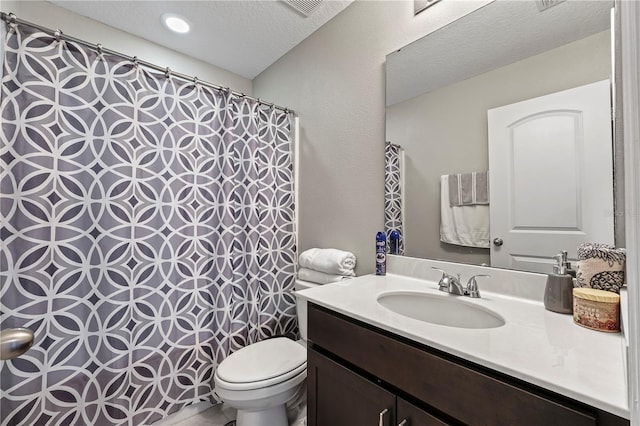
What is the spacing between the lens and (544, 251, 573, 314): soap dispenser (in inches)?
32.3

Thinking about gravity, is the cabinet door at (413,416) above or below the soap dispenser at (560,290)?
below

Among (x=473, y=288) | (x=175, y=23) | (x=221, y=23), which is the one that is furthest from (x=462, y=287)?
(x=175, y=23)

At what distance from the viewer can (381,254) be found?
4.50ft

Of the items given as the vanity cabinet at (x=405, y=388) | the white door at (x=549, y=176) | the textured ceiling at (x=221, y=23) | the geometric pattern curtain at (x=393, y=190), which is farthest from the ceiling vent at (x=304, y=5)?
the vanity cabinet at (x=405, y=388)

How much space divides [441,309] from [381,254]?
407mm

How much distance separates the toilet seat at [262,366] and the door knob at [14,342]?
3.10ft

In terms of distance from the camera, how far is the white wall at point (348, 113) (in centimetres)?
141

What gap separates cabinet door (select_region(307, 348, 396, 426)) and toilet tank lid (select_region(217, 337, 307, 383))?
0.29 m

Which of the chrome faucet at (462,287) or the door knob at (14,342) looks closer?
the door knob at (14,342)

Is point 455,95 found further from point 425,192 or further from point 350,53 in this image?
point 350,53

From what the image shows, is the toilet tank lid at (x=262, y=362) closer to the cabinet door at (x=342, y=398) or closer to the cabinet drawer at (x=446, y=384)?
the cabinet door at (x=342, y=398)

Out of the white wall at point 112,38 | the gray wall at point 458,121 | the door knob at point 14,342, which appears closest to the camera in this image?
the door knob at point 14,342

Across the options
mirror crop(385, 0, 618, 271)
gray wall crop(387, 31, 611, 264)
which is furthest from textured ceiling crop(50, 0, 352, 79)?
gray wall crop(387, 31, 611, 264)

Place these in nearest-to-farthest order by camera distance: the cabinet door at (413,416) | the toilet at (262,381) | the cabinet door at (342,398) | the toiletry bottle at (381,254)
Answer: the cabinet door at (413,416) → the cabinet door at (342,398) → the toilet at (262,381) → the toiletry bottle at (381,254)
